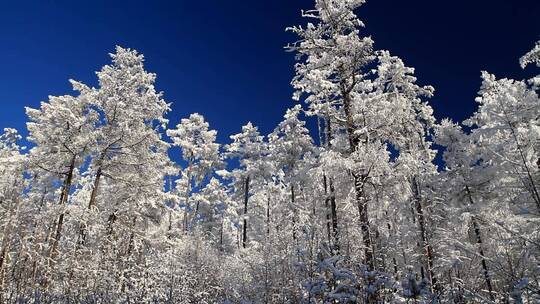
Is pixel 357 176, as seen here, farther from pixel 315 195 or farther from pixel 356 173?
pixel 315 195

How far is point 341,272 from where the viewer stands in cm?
456

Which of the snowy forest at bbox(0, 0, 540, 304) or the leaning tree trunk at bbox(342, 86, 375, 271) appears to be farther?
the leaning tree trunk at bbox(342, 86, 375, 271)

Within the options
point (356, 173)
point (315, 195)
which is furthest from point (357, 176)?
point (315, 195)

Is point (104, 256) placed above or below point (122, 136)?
below

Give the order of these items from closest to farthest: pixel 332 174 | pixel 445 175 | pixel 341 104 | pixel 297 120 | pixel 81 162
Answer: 1. pixel 332 174
2. pixel 341 104
3. pixel 81 162
4. pixel 445 175
5. pixel 297 120

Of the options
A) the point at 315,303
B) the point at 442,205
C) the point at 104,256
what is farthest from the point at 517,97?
the point at 104,256

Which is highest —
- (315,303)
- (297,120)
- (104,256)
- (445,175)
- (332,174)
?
(297,120)

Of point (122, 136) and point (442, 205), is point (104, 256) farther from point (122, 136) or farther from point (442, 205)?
point (442, 205)

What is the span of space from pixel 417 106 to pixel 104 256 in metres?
20.1

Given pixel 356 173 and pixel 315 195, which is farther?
pixel 315 195

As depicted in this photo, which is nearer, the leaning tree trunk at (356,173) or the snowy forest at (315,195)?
the snowy forest at (315,195)

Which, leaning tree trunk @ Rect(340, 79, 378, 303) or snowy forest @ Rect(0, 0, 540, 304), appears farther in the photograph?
leaning tree trunk @ Rect(340, 79, 378, 303)

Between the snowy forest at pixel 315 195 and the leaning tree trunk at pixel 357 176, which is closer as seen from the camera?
the snowy forest at pixel 315 195

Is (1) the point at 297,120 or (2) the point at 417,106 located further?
(1) the point at 297,120
